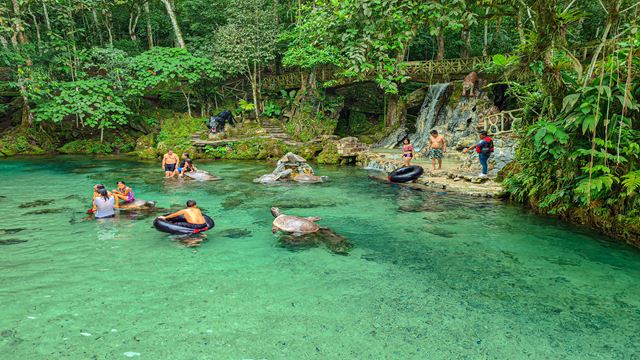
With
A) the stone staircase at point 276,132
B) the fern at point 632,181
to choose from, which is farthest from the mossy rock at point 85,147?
the fern at point 632,181

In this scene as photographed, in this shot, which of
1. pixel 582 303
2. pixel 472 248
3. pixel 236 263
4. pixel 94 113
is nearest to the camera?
pixel 582 303

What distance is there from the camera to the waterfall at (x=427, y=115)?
68.7ft

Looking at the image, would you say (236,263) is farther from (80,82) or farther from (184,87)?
(184,87)

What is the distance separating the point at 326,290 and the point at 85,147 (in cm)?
2474

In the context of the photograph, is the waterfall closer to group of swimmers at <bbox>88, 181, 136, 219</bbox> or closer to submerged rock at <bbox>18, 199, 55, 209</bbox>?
group of swimmers at <bbox>88, 181, 136, 219</bbox>

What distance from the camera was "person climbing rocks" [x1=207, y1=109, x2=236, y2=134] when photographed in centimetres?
2298

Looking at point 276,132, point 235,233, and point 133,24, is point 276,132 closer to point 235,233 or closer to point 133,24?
point 235,233

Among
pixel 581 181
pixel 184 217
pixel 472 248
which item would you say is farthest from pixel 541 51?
pixel 184 217

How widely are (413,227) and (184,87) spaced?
928 inches

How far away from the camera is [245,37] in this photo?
74.0ft

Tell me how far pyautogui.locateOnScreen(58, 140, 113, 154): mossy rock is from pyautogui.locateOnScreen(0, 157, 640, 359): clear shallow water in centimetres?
1598

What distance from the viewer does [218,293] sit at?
5.51 metres

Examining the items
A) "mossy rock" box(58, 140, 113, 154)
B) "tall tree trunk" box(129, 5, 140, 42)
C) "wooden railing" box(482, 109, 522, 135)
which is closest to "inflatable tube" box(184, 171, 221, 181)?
"wooden railing" box(482, 109, 522, 135)

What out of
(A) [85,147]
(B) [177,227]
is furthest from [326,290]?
(A) [85,147]
